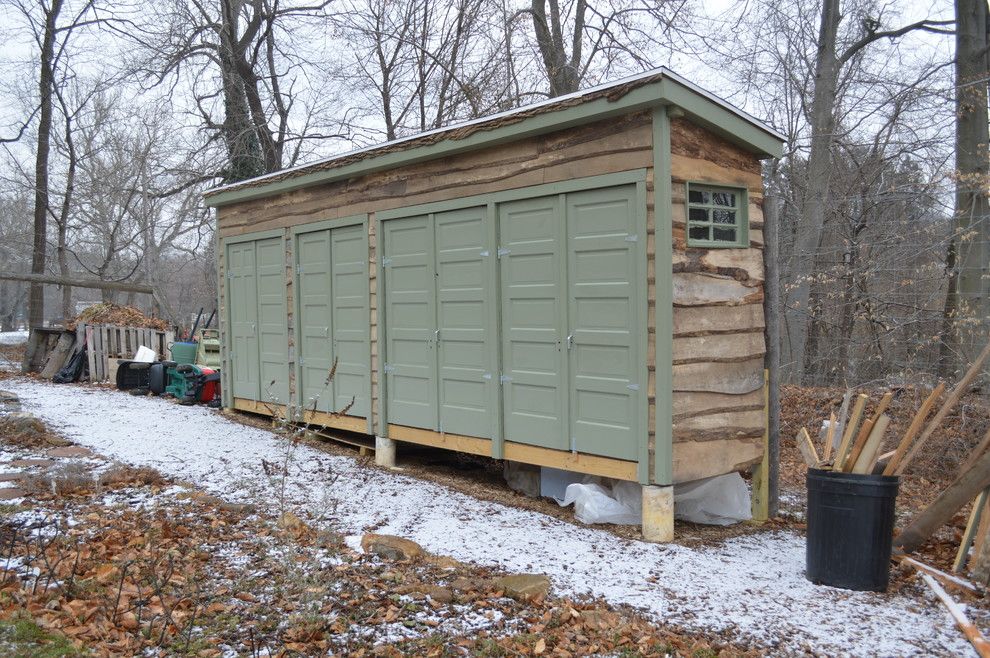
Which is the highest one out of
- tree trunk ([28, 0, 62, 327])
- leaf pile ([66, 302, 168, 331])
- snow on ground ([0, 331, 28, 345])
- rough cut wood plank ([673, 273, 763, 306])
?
tree trunk ([28, 0, 62, 327])

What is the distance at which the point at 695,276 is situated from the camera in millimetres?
5715

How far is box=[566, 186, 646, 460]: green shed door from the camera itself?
18.6 feet

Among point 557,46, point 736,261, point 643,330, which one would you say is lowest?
point 643,330

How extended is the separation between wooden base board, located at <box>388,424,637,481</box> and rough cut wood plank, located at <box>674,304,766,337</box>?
108 centimetres

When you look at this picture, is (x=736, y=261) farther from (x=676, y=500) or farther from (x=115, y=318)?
(x=115, y=318)

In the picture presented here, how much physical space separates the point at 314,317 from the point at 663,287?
474 centimetres

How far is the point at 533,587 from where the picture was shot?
176 inches

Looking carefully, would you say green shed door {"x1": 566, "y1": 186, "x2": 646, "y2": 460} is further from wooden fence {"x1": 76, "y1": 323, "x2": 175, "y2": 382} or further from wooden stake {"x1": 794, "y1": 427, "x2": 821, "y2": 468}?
wooden fence {"x1": 76, "y1": 323, "x2": 175, "y2": 382}

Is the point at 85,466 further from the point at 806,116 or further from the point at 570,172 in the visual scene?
the point at 806,116

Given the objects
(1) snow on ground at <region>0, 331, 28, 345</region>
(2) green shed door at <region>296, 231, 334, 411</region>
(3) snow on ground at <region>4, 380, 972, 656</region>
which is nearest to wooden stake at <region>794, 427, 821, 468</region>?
(3) snow on ground at <region>4, 380, 972, 656</region>

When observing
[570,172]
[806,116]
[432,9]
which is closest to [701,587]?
[570,172]

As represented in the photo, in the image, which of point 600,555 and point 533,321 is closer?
point 600,555

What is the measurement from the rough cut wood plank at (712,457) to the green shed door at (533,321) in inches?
37.2

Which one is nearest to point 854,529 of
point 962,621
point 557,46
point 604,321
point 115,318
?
point 962,621
